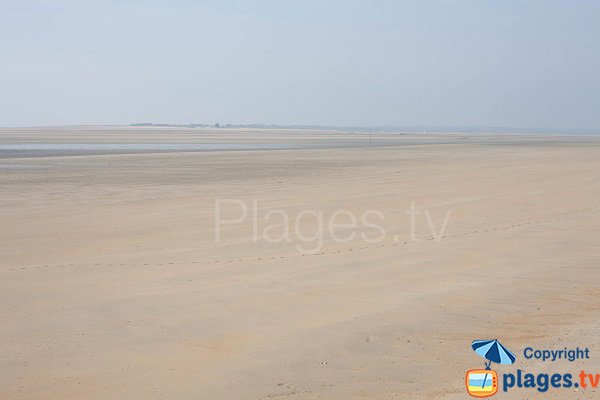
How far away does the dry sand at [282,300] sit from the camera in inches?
235

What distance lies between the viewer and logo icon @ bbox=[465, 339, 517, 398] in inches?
220

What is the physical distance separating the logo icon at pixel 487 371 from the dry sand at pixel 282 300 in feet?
0.31

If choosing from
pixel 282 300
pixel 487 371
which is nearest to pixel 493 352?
pixel 487 371

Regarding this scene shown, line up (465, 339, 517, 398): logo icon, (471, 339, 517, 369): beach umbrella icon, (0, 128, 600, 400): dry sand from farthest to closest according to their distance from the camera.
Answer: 1. (471, 339, 517, 369): beach umbrella icon
2. (0, 128, 600, 400): dry sand
3. (465, 339, 517, 398): logo icon

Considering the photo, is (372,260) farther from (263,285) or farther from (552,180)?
(552,180)

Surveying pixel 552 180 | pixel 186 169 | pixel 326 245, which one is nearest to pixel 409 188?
pixel 552 180

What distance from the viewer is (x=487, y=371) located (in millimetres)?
5961

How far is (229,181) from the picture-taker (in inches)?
974

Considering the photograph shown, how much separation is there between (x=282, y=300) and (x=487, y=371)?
3011 millimetres

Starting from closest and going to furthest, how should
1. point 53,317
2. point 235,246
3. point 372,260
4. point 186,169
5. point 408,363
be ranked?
point 408,363
point 53,317
point 372,260
point 235,246
point 186,169

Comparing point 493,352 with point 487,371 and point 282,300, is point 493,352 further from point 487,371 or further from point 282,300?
point 282,300

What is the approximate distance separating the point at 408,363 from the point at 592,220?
9.87 meters

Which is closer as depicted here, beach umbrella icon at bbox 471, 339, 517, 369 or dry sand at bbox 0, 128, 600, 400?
dry sand at bbox 0, 128, 600, 400

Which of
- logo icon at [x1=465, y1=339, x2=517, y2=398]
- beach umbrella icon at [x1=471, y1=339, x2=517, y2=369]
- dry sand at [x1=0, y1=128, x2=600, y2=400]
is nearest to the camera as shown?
logo icon at [x1=465, y1=339, x2=517, y2=398]
